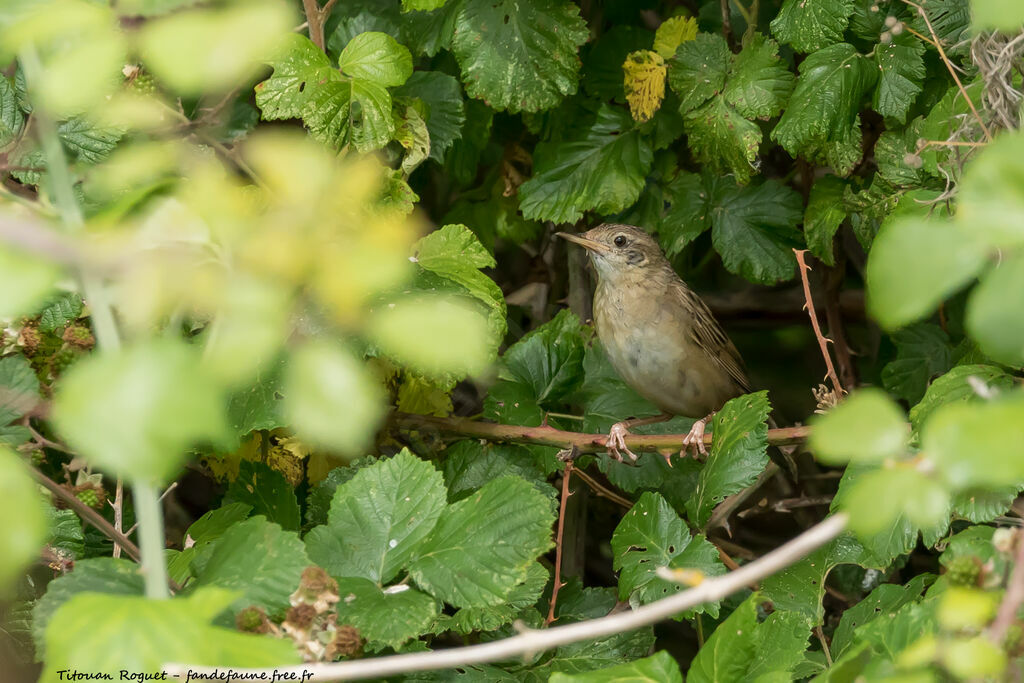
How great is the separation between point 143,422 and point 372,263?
0.23m

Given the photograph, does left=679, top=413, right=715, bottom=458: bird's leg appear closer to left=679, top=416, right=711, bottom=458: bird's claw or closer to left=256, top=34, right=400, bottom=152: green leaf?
left=679, top=416, right=711, bottom=458: bird's claw

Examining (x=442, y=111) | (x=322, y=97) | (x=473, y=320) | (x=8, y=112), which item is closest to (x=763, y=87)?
(x=442, y=111)

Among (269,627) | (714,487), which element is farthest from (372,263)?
(714,487)

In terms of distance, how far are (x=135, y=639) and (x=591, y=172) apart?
2627 mm

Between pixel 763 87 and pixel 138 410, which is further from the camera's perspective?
pixel 763 87

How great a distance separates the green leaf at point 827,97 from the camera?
2973 mm

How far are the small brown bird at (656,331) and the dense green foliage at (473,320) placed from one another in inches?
4.8

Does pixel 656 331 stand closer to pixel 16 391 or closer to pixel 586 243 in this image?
pixel 586 243

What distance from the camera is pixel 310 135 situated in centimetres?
273

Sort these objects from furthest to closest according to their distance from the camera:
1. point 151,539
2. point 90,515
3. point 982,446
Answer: point 90,515, point 151,539, point 982,446

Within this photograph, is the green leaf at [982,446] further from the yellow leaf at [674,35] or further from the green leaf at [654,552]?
the yellow leaf at [674,35]

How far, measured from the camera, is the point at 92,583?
5.34 feet

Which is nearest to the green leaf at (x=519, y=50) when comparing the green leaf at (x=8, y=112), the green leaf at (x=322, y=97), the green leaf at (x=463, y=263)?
the green leaf at (x=322, y=97)

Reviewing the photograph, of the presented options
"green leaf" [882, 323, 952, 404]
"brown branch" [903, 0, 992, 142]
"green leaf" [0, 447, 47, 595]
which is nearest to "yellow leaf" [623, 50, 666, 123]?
"brown branch" [903, 0, 992, 142]
